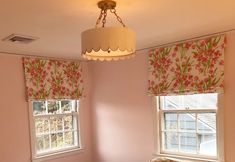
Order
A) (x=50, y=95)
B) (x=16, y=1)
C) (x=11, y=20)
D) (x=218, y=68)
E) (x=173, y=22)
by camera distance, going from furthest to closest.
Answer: (x=50, y=95) < (x=218, y=68) < (x=173, y=22) < (x=11, y=20) < (x=16, y=1)

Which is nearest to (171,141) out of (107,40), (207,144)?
(207,144)

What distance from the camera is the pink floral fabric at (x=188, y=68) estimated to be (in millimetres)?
3057

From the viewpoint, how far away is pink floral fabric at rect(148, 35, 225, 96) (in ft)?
10.0

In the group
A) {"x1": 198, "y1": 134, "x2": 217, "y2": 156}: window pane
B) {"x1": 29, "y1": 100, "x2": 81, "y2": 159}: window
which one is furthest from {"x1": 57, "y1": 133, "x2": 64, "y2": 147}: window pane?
{"x1": 198, "y1": 134, "x2": 217, "y2": 156}: window pane

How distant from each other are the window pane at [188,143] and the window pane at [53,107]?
6.44 feet

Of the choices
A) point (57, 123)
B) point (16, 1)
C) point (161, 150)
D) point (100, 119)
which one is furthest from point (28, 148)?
point (16, 1)

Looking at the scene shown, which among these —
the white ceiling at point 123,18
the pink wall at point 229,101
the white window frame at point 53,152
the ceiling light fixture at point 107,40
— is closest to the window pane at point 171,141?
the pink wall at point 229,101

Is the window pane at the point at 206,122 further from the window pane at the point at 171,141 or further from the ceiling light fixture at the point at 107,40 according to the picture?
the ceiling light fixture at the point at 107,40

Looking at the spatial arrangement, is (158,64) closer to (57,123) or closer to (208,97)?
(208,97)

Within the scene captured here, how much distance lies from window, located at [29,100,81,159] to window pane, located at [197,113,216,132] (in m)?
2.01

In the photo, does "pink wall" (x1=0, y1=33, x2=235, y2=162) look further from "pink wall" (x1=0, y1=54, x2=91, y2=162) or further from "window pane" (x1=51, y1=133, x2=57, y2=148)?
"window pane" (x1=51, y1=133, x2=57, y2=148)

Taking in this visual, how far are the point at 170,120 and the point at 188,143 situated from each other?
0.38 meters

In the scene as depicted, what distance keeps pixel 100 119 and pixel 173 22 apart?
2.37 m

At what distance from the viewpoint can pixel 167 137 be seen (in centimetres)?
366
